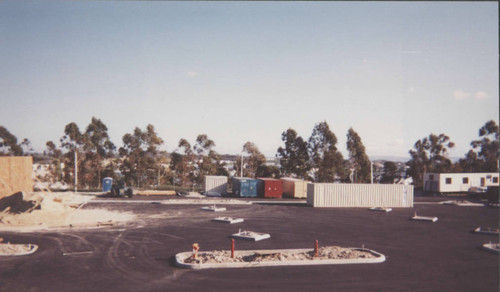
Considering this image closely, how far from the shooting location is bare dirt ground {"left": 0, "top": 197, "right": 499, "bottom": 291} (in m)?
14.8

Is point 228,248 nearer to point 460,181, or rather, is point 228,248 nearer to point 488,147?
point 460,181

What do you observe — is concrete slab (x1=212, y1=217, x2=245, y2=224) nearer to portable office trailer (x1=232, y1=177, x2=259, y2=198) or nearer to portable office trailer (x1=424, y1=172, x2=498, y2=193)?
portable office trailer (x1=232, y1=177, x2=259, y2=198)

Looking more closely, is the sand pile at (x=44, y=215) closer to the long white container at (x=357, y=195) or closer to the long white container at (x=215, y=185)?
the long white container at (x=215, y=185)

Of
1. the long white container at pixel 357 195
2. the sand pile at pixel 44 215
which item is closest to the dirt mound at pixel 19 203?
the sand pile at pixel 44 215

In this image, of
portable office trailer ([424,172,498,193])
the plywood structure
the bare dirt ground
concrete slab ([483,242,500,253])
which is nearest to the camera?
the bare dirt ground

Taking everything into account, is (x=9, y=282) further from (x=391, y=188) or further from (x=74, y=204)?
(x=391, y=188)

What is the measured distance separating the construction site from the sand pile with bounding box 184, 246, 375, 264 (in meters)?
0.06

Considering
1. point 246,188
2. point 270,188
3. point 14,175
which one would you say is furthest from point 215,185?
point 14,175

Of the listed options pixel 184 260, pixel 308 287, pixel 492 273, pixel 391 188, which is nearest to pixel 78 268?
pixel 184 260

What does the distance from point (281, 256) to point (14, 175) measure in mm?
26859

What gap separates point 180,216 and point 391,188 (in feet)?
83.3

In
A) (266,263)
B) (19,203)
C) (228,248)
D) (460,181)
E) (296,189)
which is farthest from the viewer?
(460,181)

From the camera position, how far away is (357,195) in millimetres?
41000

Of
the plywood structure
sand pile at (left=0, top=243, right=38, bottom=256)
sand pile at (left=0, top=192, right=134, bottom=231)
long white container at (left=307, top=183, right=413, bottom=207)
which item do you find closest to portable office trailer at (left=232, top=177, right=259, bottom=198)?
long white container at (left=307, top=183, right=413, bottom=207)
